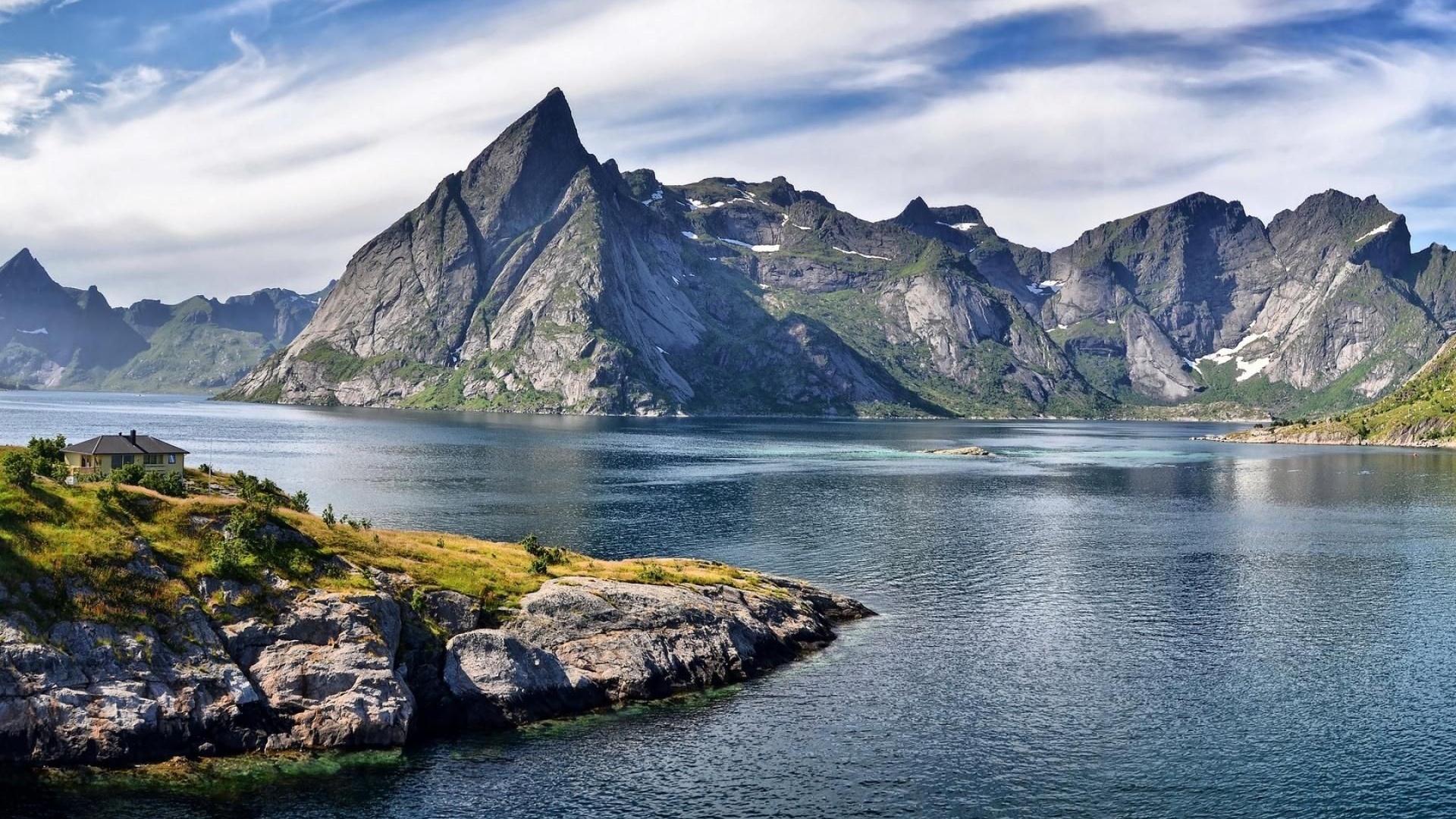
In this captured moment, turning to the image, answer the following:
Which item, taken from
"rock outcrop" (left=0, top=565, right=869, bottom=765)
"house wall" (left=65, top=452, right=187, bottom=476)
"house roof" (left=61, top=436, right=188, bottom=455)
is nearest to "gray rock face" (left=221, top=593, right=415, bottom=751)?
"rock outcrop" (left=0, top=565, right=869, bottom=765)

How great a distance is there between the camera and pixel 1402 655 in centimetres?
7975

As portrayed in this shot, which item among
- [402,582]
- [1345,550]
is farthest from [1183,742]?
[1345,550]

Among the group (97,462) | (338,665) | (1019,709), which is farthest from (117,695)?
(1019,709)

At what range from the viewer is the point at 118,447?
3632 inches

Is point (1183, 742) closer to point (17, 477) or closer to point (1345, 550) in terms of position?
point (17, 477)

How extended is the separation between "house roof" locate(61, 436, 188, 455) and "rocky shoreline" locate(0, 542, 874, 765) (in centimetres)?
3563

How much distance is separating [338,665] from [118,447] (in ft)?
156

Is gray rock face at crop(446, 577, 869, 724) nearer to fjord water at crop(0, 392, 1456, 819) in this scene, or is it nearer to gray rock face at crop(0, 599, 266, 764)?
fjord water at crop(0, 392, 1456, 819)

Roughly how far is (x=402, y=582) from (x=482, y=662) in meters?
9.35

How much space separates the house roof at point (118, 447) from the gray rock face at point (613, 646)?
149 feet

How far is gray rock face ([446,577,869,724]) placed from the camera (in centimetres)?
6550

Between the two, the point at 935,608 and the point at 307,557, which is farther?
the point at 935,608

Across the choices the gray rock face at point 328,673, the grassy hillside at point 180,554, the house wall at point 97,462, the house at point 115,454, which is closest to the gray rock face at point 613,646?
the grassy hillside at point 180,554

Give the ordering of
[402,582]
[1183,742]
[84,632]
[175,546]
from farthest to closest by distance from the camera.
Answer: [402,582], [175,546], [1183,742], [84,632]
